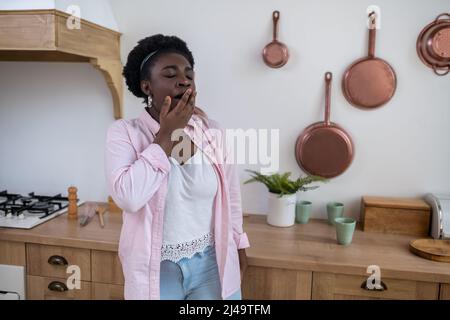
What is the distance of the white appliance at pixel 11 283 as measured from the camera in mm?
1495

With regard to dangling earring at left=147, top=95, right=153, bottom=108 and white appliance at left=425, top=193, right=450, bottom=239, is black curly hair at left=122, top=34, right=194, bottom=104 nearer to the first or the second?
dangling earring at left=147, top=95, right=153, bottom=108

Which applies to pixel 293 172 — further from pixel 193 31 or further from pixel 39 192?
pixel 39 192

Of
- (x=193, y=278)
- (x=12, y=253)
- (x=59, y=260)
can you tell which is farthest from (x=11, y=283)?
(x=193, y=278)

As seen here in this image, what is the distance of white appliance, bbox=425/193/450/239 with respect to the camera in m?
1.45

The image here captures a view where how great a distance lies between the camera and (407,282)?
1.25 metres

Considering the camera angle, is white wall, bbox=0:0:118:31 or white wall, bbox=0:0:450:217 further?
white wall, bbox=0:0:450:217

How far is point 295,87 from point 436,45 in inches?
21.3

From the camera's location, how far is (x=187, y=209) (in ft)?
3.66

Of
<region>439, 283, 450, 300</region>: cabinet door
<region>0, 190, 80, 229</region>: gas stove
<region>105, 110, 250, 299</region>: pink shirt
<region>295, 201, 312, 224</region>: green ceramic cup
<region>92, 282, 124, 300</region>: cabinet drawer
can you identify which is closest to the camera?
<region>105, 110, 250, 299</region>: pink shirt

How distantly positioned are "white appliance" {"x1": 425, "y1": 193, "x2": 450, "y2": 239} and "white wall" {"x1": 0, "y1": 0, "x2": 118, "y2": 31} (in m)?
1.45

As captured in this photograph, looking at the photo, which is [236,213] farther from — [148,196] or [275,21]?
[275,21]

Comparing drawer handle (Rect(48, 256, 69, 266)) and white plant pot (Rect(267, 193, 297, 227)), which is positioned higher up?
white plant pot (Rect(267, 193, 297, 227))

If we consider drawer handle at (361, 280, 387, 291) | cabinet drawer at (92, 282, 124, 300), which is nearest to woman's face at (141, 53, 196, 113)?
cabinet drawer at (92, 282, 124, 300)

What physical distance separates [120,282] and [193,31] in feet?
3.40
